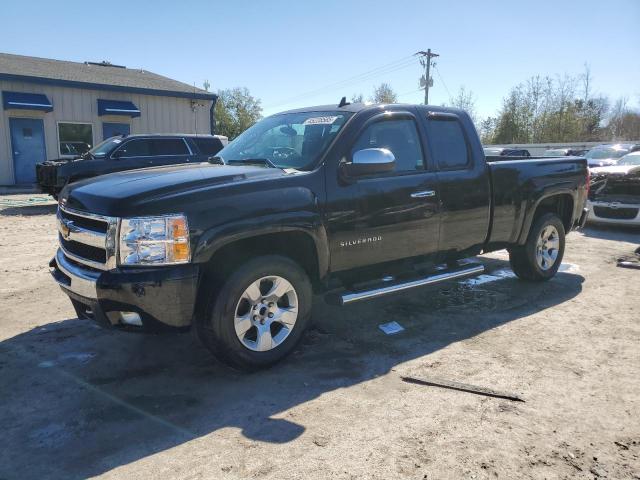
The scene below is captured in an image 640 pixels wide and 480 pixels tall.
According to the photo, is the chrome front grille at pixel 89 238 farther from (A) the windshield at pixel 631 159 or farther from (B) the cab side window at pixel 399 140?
(A) the windshield at pixel 631 159

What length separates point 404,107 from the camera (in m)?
4.77

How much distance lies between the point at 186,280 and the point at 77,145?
2025 centimetres

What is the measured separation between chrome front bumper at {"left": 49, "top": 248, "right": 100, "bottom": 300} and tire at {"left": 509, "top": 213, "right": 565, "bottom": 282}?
4712 millimetres

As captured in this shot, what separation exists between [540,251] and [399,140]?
2721 millimetres

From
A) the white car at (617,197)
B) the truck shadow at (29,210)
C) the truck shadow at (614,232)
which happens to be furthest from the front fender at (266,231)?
the truck shadow at (29,210)

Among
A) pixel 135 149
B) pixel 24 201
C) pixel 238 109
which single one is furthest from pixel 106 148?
pixel 238 109

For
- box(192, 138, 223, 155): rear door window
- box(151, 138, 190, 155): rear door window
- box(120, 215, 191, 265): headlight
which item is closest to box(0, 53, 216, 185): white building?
box(151, 138, 190, 155): rear door window

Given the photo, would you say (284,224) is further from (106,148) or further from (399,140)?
(106,148)

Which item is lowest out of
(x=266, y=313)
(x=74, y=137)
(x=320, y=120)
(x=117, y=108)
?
(x=266, y=313)

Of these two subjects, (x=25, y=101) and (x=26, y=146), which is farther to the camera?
(x=26, y=146)

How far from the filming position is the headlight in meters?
3.23

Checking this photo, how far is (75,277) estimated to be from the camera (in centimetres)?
352

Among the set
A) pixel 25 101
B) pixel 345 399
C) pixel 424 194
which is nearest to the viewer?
pixel 345 399

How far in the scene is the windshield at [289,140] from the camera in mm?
4207
